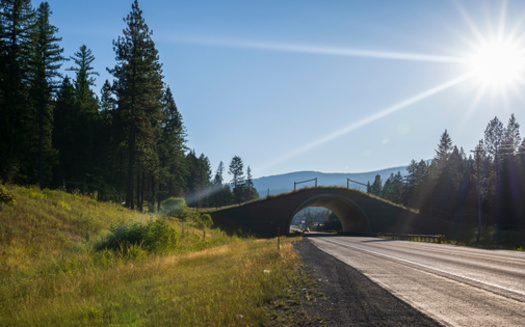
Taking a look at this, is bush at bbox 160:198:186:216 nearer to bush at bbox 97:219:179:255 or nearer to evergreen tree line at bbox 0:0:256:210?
evergreen tree line at bbox 0:0:256:210

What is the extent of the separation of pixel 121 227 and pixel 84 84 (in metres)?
41.8

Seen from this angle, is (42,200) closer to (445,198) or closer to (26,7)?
(26,7)

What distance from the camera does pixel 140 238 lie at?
15.4 m

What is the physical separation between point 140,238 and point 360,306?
13047mm

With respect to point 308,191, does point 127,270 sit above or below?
below

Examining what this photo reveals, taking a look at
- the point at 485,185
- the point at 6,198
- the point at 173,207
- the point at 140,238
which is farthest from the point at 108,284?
the point at 485,185

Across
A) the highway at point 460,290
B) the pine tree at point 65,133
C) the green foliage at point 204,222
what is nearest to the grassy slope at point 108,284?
the highway at point 460,290

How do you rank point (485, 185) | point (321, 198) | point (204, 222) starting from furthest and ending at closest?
point (485, 185)
point (321, 198)
point (204, 222)

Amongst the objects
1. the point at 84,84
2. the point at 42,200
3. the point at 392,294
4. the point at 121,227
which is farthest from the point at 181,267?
the point at 84,84

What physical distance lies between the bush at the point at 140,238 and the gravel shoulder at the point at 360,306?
10322mm

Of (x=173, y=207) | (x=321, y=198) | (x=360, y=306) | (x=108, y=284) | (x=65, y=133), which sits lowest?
(x=108, y=284)

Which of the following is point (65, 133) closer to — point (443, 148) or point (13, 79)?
point (13, 79)

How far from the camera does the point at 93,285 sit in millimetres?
8531

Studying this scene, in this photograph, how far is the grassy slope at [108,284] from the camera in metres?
5.68
